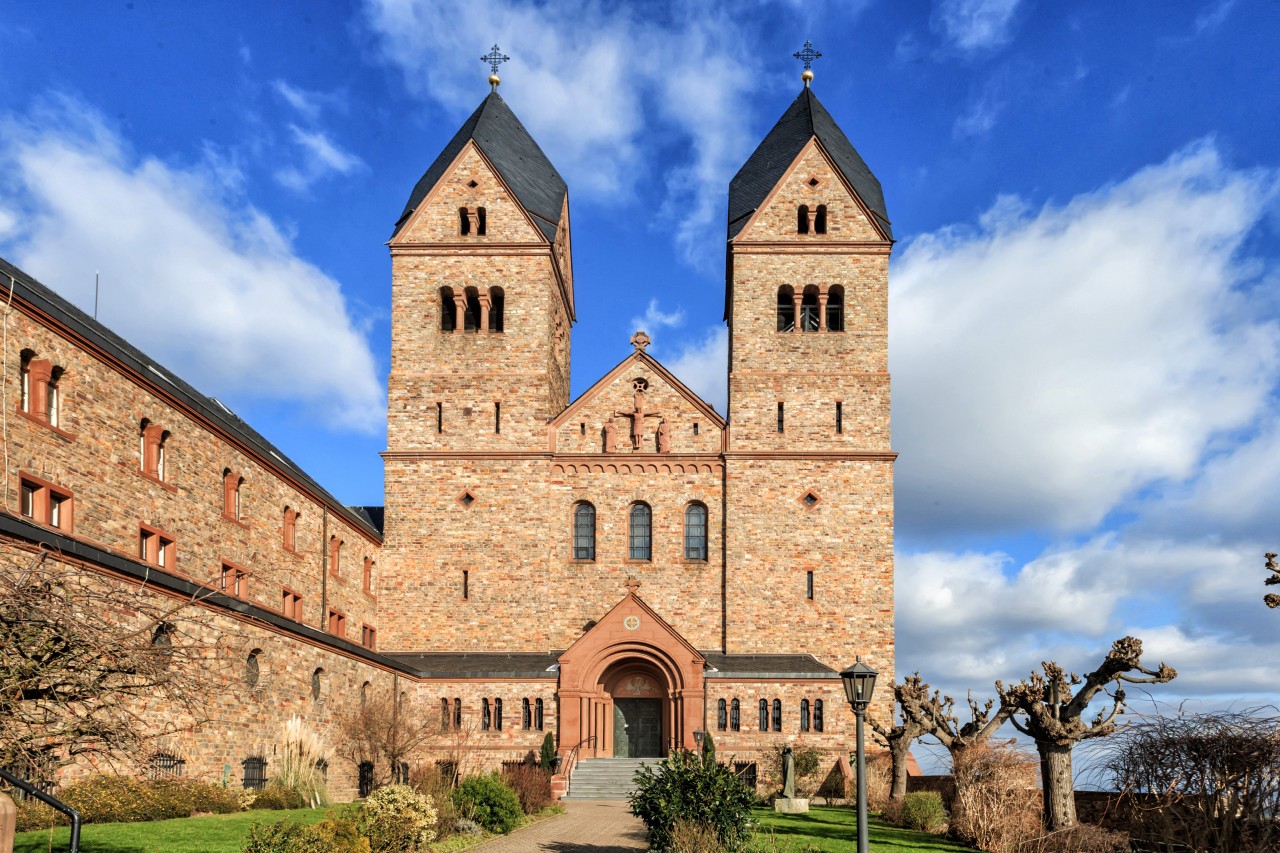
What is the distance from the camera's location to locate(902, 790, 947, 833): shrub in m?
23.1

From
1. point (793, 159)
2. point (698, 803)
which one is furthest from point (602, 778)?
point (793, 159)

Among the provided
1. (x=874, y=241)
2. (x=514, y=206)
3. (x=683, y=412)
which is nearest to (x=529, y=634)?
(x=683, y=412)

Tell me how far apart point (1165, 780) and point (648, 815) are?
7.54 m

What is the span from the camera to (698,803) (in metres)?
17.3

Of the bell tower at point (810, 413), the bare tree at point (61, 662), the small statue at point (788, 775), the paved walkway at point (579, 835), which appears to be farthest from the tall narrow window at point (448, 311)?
the bare tree at point (61, 662)

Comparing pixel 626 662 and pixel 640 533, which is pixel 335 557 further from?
pixel 640 533

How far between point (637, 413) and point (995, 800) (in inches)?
858

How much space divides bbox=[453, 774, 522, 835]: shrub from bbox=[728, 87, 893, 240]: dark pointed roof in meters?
24.8

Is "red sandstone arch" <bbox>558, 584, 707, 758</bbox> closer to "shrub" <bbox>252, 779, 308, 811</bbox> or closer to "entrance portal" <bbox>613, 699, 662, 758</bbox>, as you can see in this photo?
"entrance portal" <bbox>613, 699, 662, 758</bbox>

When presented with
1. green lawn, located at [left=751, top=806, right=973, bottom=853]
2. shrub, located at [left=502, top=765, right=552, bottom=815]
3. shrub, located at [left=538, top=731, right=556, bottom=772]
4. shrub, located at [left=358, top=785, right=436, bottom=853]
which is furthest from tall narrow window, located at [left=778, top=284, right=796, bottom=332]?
shrub, located at [left=358, top=785, right=436, bottom=853]

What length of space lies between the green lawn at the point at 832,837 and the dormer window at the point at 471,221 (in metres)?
23.4

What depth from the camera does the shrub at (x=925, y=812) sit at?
911 inches

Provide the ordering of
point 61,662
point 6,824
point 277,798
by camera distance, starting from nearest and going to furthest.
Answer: point 6,824 < point 61,662 < point 277,798

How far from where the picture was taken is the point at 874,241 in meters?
40.6
